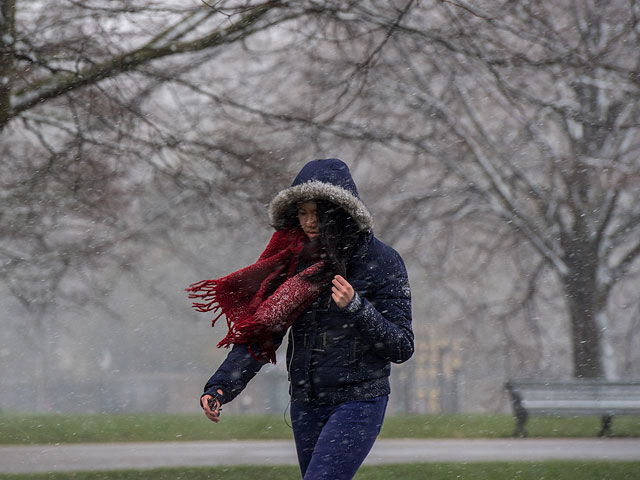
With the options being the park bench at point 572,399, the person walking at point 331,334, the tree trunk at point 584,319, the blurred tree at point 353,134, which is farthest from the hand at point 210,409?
the tree trunk at point 584,319

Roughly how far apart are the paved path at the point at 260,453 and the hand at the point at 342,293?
14.1 ft

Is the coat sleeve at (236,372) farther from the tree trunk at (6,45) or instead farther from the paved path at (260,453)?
the tree trunk at (6,45)

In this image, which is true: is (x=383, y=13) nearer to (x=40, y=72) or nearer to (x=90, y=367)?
(x=40, y=72)

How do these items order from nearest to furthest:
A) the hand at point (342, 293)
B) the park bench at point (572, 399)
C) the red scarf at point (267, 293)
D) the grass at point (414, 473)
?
the hand at point (342, 293) < the red scarf at point (267, 293) < the grass at point (414, 473) < the park bench at point (572, 399)

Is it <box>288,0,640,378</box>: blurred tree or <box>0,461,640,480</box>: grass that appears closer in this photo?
<box>0,461,640,480</box>: grass

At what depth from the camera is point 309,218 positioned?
321 cm

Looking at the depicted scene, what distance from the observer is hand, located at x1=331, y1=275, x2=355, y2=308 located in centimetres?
286

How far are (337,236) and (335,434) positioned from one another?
757 millimetres

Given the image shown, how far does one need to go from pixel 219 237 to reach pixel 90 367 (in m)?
17.5

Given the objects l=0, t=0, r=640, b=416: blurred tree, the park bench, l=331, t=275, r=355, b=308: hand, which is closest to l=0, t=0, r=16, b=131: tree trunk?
l=0, t=0, r=640, b=416: blurred tree

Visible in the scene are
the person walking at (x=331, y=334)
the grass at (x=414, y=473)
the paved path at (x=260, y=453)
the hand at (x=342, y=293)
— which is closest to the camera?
the hand at (x=342, y=293)

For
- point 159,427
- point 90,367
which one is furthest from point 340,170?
point 90,367

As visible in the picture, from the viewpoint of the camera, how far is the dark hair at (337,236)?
3.06 metres

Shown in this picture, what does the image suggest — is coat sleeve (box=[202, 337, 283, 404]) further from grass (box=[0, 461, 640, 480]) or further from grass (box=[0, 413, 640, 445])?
grass (box=[0, 413, 640, 445])
